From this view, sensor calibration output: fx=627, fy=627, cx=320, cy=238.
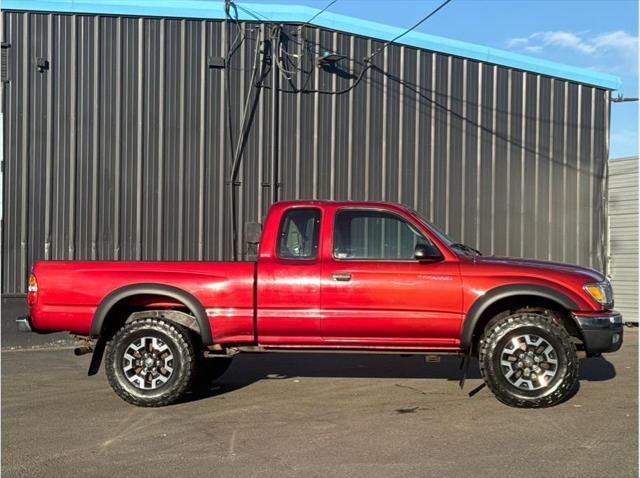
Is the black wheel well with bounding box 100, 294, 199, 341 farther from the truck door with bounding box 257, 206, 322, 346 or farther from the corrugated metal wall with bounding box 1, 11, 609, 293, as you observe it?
the corrugated metal wall with bounding box 1, 11, 609, 293

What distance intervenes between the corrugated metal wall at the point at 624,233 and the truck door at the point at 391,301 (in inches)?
335

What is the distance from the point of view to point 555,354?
5.87 m

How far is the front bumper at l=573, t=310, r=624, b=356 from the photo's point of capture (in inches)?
232

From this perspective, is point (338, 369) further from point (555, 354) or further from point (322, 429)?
point (555, 354)

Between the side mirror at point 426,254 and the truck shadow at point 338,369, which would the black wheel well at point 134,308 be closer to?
the truck shadow at point 338,369

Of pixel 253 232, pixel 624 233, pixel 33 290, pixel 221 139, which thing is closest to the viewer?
pixel 33 290

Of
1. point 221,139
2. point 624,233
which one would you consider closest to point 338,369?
point 221,139

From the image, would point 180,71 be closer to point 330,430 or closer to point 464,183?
point 464,183

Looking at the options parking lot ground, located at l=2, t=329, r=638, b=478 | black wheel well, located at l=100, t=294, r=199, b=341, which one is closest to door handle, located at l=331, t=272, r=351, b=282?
parking lot ground, located at l=2, t=329, r=638, b=478

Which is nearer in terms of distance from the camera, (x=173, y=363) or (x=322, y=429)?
(x=322, y=429)

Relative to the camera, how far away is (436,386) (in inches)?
277

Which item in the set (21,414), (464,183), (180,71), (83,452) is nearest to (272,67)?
(180,71)

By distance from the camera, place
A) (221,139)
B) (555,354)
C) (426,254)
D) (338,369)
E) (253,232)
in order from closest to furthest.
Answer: (555,354)
(426,254)
(253,232)
(338,369)
(221,139)

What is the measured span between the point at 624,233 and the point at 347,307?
9315 mm
